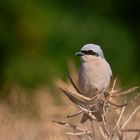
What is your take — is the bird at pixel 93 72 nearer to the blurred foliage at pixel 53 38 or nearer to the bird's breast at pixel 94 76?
the bird's breast at pixel 94 76

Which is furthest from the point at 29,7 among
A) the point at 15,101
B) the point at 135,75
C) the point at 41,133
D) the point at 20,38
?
the point at 41,133

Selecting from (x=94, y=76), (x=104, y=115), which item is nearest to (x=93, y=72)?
(x=94, y=76)

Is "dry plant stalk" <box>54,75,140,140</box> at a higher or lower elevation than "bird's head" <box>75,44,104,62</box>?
lower

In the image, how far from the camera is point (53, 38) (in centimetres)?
1066

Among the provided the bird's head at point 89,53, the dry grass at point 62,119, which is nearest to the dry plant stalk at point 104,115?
the dry grass at point 62,119

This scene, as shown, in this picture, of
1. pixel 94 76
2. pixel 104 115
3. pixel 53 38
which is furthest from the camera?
pixel 53 38

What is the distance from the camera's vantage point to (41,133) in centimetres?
443

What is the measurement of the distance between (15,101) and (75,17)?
6011 mm

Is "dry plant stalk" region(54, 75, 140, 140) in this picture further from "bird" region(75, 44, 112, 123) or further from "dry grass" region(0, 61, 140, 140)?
"bird" region(75, 44, 112, 123)

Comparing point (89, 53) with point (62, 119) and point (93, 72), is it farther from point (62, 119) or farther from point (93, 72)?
point (62, 119)

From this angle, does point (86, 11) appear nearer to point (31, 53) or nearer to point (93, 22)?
point (93, 22)

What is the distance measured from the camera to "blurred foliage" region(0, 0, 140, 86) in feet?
34.2

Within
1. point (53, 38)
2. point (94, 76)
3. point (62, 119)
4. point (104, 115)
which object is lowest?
point (62, 119)

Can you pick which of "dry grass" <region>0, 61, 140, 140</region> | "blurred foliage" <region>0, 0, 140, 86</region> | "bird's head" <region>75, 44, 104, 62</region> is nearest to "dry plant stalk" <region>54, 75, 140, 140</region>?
"dry grass" <region>0, 61, 140, 140</region>
